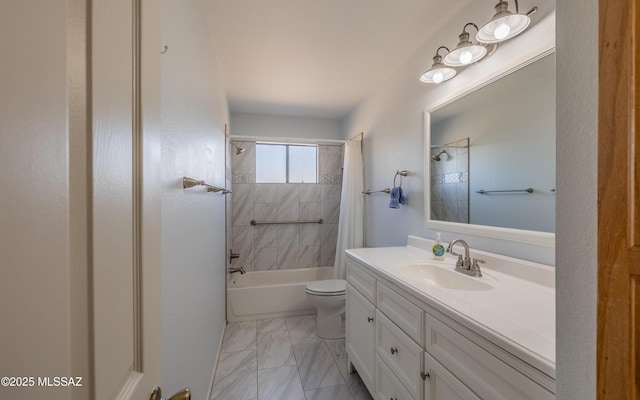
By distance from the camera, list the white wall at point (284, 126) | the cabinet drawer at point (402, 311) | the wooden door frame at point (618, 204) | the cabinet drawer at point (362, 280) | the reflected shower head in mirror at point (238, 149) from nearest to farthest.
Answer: the wooden door frame at point (618, 204) → the cabinet drawer at point (402, 311) → the cabinet drawer at point (362, 280) → the reflected shower head in mirror at point (238, 149) → the white wall at point (284, 126)

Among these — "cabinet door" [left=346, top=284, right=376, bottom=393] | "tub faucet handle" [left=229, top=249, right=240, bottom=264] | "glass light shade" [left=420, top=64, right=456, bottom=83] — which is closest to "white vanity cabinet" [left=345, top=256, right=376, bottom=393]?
"cabinet door" [left=346, top=284, right=376, bottom=393]

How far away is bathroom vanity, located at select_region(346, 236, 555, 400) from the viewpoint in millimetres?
723

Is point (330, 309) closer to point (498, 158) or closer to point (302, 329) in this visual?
point (302, 329)

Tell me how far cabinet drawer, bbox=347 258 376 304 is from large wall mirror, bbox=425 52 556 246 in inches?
23.9

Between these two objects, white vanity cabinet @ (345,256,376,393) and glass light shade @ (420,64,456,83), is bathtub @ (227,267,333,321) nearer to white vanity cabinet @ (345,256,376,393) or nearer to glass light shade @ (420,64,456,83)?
white vanity cabinet @ (345,256,376,393)

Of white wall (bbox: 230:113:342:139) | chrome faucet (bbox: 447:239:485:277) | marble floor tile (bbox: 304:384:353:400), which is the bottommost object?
marble floor tile (bbox: 304:384:353:400)

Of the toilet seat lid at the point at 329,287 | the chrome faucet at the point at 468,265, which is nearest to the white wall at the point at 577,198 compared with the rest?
the chrome faucet at the point at 468,265

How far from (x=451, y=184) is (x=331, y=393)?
5.24 ft

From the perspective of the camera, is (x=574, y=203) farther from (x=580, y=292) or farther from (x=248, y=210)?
(x=248, y=210)

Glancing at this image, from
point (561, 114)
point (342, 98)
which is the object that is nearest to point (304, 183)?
point (342, 98)

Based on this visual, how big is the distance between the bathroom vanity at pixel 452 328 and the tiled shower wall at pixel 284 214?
1.81 m

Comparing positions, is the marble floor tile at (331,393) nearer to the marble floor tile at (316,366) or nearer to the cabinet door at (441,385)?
the marble floor tile at (316,366)

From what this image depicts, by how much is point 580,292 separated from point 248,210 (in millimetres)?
3211

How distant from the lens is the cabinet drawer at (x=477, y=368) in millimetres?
688
